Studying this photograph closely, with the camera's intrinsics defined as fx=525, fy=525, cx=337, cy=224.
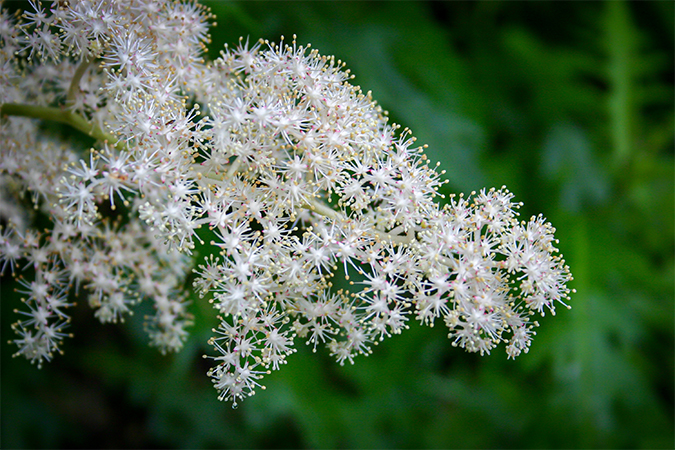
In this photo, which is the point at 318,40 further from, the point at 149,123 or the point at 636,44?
the point at 636,44

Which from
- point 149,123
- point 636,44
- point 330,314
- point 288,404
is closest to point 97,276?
point 149,123

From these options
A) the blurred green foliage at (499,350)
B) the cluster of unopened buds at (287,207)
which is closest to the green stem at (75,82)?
the cluster of unopened buds at (287,207)

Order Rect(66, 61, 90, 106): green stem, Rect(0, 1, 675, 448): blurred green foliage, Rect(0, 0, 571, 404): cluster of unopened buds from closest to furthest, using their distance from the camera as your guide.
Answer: Rect(0, 0, 571, 404): cluster of unopened buds, Rect(66, 61, 90, 106): green stem, Rect(0, 1, 675, 448): blurred green foliage

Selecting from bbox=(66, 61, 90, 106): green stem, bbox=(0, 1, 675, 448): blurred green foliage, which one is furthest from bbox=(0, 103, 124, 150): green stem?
bbox=(0, 1, 675, 448): blurred green foliage

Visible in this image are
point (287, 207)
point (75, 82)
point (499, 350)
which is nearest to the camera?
point (287, 207)

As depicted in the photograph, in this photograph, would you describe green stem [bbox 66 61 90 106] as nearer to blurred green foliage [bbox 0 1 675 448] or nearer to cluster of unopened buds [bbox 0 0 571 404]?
cluster of unopened buds [bbox 0 0 571 404]

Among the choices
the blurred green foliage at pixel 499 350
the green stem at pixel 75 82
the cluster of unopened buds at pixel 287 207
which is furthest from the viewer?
the blurred green foliage at pixel 499 350

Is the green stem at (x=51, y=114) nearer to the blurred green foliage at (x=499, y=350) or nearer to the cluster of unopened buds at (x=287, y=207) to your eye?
the cluster of unopened buds at (x=287, y=207)

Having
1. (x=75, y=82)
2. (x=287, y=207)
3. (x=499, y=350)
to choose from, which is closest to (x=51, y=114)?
(x=75, y=82)

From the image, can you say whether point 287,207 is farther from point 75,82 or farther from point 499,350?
point 499,350
